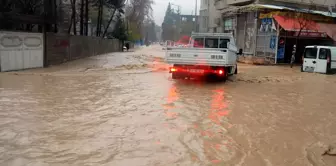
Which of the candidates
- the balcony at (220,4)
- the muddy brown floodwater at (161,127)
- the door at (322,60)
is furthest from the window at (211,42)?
the balcony at (220,4)

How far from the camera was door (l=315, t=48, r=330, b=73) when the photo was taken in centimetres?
1909

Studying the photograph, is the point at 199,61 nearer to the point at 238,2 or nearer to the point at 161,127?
the point at 161,127

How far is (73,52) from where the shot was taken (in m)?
24.1

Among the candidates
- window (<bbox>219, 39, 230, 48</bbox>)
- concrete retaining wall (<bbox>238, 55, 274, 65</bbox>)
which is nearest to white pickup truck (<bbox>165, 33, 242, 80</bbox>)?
window (<bbox>219, 39, 230, 48</bbox>)

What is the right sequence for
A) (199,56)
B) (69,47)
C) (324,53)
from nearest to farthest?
(199,56) < (324,53) < (69,47)

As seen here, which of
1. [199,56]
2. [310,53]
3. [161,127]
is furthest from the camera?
[310,53]

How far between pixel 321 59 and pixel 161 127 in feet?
53.1

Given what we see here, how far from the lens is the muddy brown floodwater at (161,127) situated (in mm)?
4832

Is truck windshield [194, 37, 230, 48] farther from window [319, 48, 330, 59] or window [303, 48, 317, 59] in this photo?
window [319, 48, 330, 59]

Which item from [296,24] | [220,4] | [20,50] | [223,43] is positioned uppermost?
[220,4]

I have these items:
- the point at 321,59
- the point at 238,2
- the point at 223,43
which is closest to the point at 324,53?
the point at 321,59

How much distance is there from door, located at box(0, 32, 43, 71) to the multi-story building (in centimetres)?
1848

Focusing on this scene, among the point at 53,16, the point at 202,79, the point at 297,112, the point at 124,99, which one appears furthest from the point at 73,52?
the point at 297,112

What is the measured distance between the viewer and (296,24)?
2738cm
